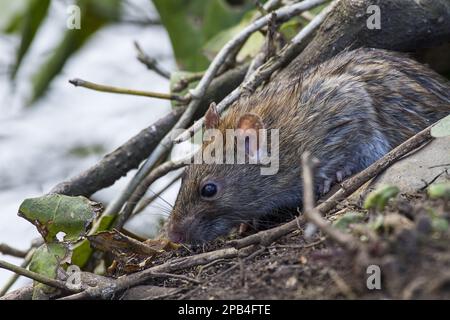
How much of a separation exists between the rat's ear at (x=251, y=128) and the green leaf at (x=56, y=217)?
4.11 feet

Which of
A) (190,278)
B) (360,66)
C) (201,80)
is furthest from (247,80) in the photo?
(190,278)

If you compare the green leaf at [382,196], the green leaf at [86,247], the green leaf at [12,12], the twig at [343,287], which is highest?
the green leaf at [12,12]

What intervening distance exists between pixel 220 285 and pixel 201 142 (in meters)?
1.93

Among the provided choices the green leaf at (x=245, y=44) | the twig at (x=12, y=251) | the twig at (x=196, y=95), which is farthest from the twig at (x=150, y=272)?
the green leaf at (x=245, y=44)

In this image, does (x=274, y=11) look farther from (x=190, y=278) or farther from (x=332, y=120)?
(x=190, y=278)

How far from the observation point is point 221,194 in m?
5.32

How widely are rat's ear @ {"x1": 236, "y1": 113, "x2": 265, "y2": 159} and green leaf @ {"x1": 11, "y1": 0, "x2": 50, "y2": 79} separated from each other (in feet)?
9.26

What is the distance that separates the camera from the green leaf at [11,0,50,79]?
7.34 metres

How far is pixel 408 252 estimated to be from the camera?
9.66ft

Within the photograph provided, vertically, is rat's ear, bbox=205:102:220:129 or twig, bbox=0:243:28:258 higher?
rat's ear, bbox=205:102:220:129

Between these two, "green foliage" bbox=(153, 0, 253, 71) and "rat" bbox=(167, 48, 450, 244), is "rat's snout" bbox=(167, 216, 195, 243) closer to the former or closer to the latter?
"rat" bbox=(167, 48, 450, 244)

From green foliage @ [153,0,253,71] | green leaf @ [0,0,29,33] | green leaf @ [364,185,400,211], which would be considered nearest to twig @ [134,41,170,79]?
green foliage @ [153,0,253,71]

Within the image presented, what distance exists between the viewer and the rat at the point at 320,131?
5.31 m

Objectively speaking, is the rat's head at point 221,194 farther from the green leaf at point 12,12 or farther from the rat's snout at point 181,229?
the green leaf at point 12,12
